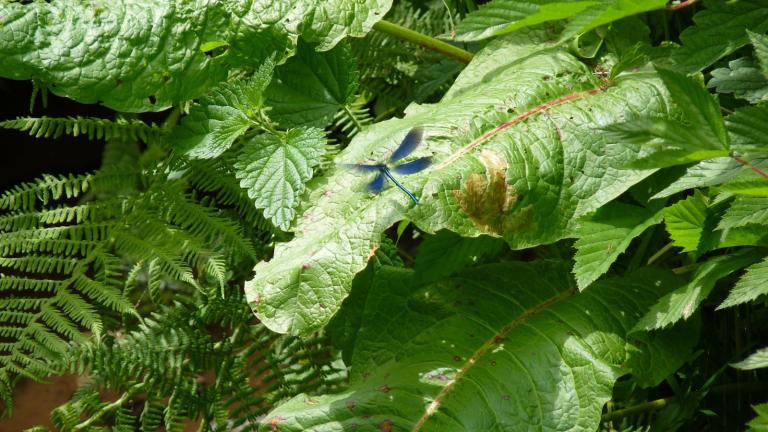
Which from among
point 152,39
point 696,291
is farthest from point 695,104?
point 152,39

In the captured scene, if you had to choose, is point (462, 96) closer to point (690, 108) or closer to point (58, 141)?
point (690, 108)

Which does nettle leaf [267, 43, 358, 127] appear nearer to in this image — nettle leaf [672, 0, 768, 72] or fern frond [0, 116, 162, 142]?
fern frond [0, 116, 162, 142]

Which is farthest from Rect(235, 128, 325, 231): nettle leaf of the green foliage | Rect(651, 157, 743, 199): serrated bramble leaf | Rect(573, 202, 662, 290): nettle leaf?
Rect(651, 157, 743, 199): serrated bramble leaf

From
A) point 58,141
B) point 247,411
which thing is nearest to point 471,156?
point 247,411

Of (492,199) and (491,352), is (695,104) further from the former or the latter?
(491,352)

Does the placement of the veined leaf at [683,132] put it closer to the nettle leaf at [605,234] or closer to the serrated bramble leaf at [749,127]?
the serrated bramble leaf at [749,127]

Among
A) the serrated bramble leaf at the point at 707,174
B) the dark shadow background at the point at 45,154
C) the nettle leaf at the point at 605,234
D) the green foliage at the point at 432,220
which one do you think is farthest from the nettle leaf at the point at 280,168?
the dark shadow background at the point at 45,154
